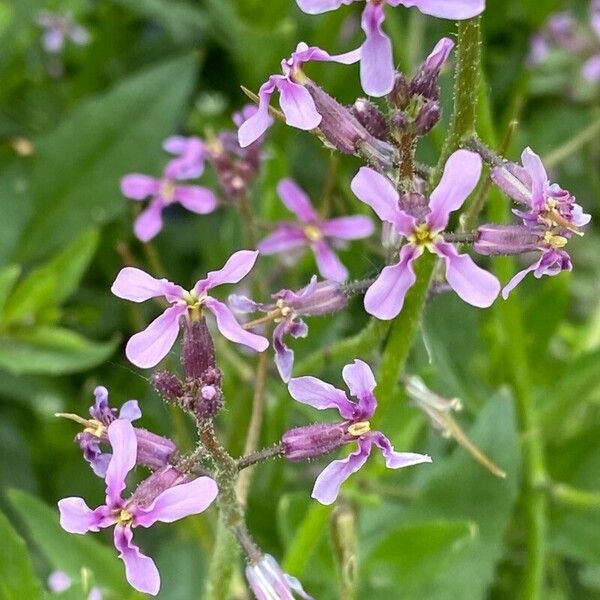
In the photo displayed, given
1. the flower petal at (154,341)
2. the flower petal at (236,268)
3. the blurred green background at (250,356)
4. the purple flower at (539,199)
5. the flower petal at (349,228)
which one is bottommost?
the blurred green background at (250,356)

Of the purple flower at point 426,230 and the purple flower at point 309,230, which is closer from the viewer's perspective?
the purple flower at point 426,230

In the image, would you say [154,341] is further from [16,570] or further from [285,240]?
[285,240]

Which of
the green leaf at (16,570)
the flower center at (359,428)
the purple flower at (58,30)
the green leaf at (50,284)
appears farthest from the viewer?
the purple flower at (58,30)

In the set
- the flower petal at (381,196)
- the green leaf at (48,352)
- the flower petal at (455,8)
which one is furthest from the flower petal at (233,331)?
the green leaf at (48,352)

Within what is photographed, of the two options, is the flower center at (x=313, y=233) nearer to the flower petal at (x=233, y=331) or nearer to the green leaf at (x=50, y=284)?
the green leaf at (x=50, y=284)

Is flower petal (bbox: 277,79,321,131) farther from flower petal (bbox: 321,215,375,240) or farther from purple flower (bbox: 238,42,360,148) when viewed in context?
flower petal (bbox: 321,215,375,240)

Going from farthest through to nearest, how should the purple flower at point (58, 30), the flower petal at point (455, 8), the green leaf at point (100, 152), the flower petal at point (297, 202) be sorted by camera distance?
the purple flower at point (58, 30)
the green leaf at point (100, 152)
the flower petal at point (297, 202)
the flower petal at point (455, 8)

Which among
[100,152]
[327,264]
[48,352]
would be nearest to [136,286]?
[327,264]

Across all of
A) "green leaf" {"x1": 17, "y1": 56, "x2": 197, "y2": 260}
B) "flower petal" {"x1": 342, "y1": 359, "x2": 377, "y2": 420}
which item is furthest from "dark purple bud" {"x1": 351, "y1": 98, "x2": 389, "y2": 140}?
"green leaf" {"x1": 17, "y1": 56, "x2": 197, "y2": 260}
